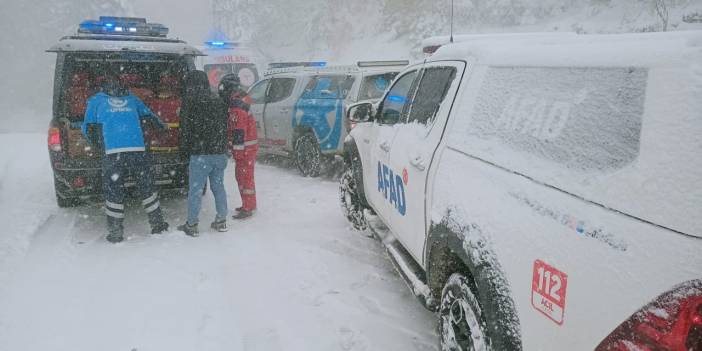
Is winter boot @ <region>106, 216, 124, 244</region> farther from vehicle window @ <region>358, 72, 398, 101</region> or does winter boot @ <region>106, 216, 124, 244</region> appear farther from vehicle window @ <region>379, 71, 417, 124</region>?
vehicle window @ <region>358, 72, 398, 101</region>

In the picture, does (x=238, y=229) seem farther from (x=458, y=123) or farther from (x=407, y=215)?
(x=458, y=123)

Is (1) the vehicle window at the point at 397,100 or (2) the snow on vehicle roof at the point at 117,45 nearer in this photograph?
(1) the vehicle window at the point at 397,100

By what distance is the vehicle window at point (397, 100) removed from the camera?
4.30 m

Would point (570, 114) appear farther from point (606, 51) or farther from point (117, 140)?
point (117, 140)

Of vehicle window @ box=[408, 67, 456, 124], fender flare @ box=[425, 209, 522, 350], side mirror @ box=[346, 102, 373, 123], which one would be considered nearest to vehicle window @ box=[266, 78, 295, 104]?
side mirror @ box=[346, 102, 373, 123]

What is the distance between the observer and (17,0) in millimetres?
41875

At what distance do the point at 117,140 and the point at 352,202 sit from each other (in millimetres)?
2563

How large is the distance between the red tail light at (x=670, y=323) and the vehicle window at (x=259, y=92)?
881 centimetres

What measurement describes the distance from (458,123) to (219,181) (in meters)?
3.55

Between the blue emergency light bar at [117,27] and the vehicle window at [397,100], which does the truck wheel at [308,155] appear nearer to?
the blue emergency light bar at [117,27]

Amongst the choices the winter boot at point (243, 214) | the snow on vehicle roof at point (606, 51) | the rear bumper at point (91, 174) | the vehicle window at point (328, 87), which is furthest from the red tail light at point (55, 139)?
the snow on vehicle roof at point (606, 51)

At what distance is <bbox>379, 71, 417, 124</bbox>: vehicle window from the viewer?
430 cm

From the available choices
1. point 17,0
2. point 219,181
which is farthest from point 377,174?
point 17,0

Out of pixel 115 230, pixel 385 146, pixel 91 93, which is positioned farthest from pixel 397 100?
pixel 91 93
